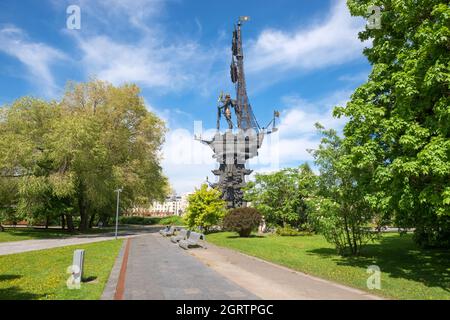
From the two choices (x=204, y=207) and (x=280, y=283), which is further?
(x=204, y=207)

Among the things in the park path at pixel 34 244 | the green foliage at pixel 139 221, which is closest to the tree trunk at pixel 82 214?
the park path at pixel 34 244

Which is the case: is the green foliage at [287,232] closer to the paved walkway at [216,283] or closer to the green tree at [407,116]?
the paved walkway at [216,283]

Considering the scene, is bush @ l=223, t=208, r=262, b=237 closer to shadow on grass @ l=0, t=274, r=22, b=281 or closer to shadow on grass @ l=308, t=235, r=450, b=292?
shadow on grass @ l=308, t=235, r=450, b=292

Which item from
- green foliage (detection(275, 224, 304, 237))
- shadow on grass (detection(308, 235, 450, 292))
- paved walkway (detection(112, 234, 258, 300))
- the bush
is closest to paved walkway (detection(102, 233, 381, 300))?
paved walkway (detection(112, 234, 258, 300))

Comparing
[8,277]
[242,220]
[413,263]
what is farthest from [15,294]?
[242,220]

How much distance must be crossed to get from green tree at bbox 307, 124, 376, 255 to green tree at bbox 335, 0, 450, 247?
9.08 ft

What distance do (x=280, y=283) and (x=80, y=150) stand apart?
25483 mm

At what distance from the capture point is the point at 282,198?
3775cm

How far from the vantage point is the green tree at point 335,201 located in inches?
638

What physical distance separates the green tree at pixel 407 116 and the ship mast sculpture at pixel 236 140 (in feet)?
131

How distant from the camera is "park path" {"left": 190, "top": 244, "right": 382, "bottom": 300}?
350 inches
